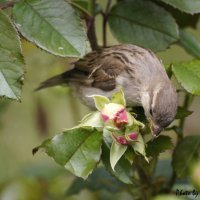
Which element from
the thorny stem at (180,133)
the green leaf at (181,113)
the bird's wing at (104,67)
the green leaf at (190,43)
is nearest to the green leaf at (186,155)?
the thorny stem at (180,133)

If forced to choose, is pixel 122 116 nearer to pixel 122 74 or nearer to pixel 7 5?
pixel 7 5

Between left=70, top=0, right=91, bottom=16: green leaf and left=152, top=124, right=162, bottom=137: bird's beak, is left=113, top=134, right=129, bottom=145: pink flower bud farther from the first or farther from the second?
left=70, top=0, right=91, bottom=16: green leaf

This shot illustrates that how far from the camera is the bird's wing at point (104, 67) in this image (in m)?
2.34

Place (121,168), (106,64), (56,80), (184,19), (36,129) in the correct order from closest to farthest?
1. (121,168)
2. (184,19)
3. (106,64)
4. (56,80)
5. (36,129)

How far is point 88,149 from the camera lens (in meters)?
1.61

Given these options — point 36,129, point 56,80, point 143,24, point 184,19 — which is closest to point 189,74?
point 143,24

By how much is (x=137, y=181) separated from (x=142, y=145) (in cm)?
46

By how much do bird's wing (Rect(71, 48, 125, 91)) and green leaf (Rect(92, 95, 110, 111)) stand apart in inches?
28.7

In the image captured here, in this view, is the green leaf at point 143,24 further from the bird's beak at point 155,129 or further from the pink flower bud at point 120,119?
the pink flower bud at point 120,119

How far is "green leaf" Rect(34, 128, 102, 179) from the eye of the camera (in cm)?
159

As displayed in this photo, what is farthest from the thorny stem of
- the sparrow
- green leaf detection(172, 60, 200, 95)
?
green leaf detection(172, 60, 200, 95)

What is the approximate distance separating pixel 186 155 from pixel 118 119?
457 mm

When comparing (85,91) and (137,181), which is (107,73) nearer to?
(85,91)

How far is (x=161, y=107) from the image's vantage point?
202cm
